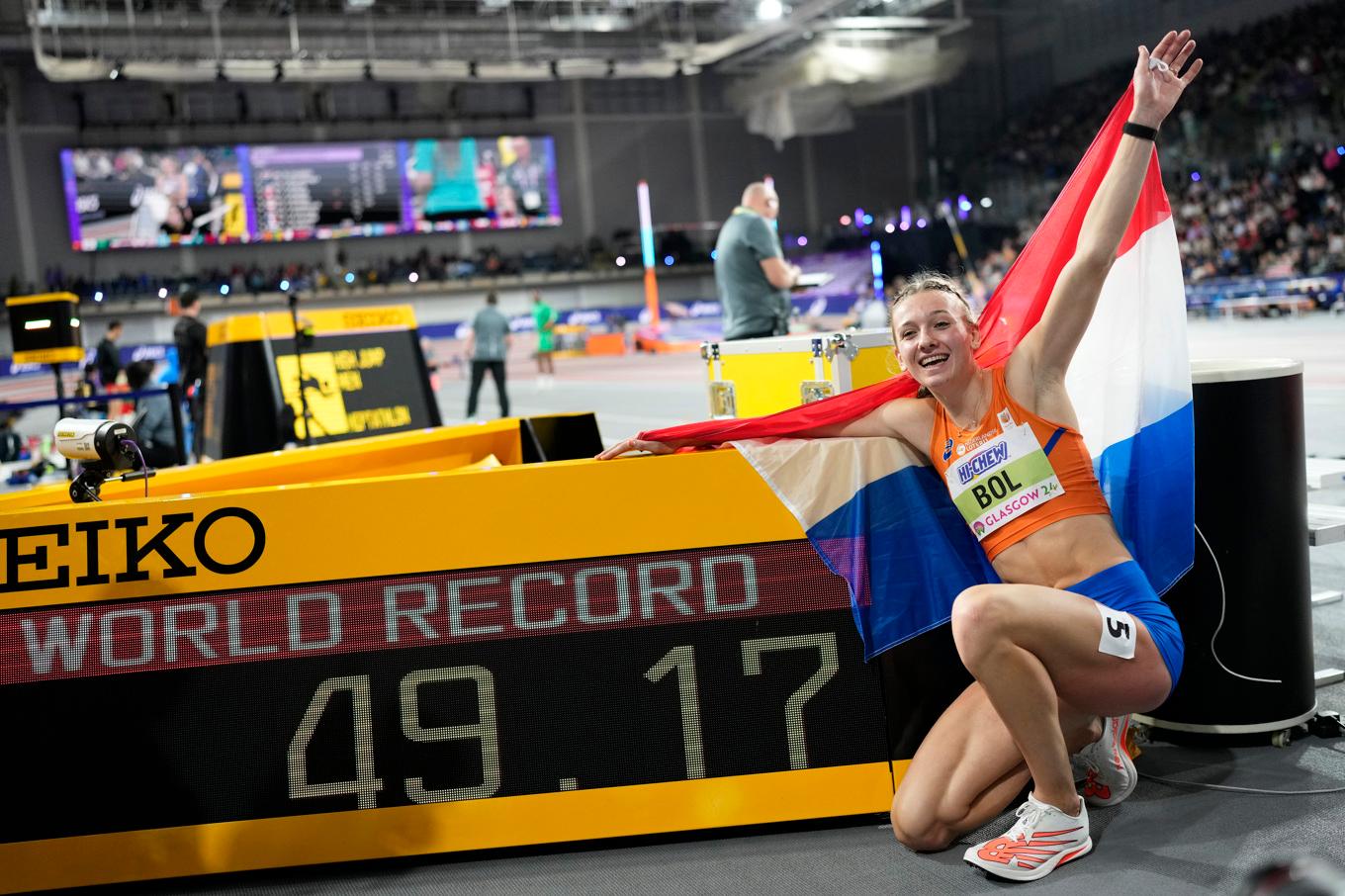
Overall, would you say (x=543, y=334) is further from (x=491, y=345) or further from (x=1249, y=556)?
(x=1249, y=556)

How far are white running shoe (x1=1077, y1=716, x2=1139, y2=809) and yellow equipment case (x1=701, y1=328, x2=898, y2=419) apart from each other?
58.3 inches

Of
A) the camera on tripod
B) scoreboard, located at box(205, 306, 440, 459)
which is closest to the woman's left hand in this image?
the camera on tripod

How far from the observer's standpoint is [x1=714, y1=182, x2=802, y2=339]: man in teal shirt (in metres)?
6.57

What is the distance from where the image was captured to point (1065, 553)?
2.86 metres

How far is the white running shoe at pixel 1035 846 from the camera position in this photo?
8.83 feet

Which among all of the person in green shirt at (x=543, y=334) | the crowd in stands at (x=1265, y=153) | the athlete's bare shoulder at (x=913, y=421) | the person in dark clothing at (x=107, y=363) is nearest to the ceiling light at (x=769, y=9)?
the crowd in stands at (x=1265, y=153)

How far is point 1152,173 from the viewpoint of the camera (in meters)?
3.18

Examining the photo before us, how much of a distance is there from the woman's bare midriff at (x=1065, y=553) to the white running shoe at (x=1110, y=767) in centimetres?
41

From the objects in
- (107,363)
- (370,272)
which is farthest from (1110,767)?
(370,272)

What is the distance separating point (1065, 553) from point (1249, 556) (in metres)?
0.82

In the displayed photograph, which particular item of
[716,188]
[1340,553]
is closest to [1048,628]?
[1340,553]

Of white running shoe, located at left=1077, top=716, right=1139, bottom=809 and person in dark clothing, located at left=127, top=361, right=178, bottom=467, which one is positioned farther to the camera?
person in dark clothing, located at left=127, top=361, right=178, bottom=467

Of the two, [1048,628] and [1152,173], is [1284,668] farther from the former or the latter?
[1152,173]

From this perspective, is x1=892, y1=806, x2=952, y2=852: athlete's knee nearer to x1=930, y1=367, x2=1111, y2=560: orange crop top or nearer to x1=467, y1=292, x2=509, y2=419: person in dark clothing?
x1=930, y1=367, x2=1111, y2=560: orange crop top
